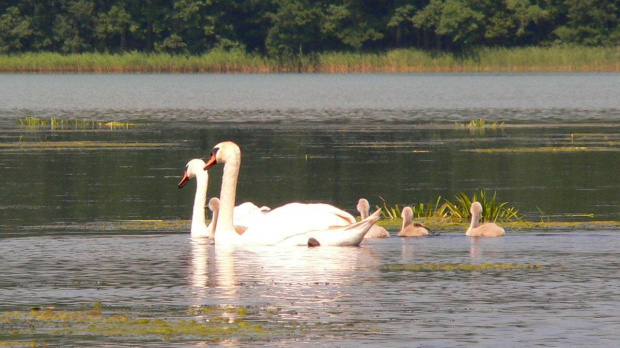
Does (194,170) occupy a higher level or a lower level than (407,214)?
higher

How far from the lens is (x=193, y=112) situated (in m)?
50.4

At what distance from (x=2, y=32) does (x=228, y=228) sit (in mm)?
85997

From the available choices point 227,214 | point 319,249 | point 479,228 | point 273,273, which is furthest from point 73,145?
point 273,273

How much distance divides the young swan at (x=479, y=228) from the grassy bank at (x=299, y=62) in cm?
7312

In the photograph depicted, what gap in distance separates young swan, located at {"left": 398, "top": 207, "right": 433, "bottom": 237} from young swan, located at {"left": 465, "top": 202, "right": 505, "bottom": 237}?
47 centimetres

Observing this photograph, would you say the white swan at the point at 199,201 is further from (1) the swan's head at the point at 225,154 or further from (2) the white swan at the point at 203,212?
(1) the swan's head at the point at 225,154

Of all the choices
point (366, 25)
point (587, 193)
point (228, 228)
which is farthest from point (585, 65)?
point (228, 228)

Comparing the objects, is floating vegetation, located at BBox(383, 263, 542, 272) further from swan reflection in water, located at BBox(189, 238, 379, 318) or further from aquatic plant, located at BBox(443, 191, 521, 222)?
aquatic plant, located at BBox(443, 191, 521, 222)

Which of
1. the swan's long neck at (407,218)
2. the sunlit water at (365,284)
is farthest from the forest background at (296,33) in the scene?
the sunlit water at (365,284)

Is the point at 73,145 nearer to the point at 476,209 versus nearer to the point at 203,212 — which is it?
the point at 203,212

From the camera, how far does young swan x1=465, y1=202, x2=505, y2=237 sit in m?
14.8

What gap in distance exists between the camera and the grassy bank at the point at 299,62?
294ft

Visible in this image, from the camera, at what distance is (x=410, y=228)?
49.0 feet

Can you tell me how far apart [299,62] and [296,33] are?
6.56 ft
